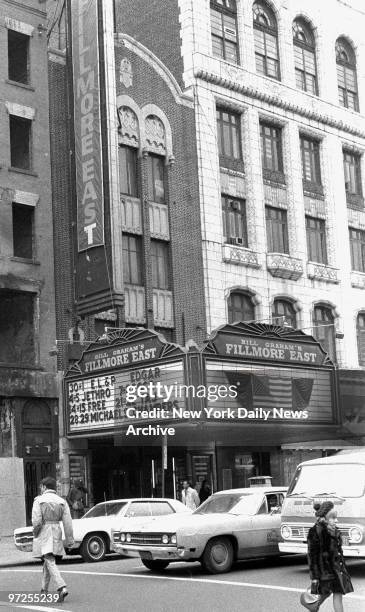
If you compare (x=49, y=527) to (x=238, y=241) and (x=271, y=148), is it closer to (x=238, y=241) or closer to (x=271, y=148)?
(x=238, y=241)

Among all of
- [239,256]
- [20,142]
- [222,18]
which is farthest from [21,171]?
Result: [222,18]

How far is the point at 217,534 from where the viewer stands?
1788cm

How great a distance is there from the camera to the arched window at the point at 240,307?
3716 centimetres

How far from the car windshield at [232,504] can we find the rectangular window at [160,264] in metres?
16.4

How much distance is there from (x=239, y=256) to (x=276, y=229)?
11.2ft

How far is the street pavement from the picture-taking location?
13797mm

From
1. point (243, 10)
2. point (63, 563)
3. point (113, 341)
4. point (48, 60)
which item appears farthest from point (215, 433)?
point (243, 10)

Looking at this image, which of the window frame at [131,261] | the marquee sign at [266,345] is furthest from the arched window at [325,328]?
the window frame at [131,261]

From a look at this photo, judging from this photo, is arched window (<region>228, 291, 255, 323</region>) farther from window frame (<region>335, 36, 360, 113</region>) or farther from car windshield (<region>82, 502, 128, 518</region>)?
car windshield (<region>82, 502, 128, 518</region>)

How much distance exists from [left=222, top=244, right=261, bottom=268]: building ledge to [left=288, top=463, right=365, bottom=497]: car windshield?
19.0 m

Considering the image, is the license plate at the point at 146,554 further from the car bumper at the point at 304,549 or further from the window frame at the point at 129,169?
the window frame at the point at 129,169

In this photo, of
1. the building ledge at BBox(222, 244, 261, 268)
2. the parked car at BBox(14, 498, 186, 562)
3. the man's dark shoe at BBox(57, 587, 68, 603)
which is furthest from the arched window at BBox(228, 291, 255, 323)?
the man's dark shoe at BBox(57, 587, 68, 603)

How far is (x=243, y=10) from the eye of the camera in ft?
133

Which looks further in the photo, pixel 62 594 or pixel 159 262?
pixel 159 262
